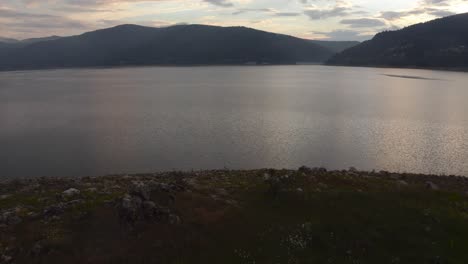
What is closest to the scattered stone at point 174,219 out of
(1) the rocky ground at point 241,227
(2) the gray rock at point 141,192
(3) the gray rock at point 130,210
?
(1) the rocky ground at point 241,227

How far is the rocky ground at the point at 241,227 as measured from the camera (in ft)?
49.5

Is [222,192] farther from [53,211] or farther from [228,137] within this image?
[228,137]

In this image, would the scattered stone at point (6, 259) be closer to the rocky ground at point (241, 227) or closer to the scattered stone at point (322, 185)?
the rocky ground at point (241, 227)

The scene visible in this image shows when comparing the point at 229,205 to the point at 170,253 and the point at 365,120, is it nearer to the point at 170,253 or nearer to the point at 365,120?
the point at 170,253

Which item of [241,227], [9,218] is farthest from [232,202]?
[9,218]

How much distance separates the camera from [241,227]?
671 inches

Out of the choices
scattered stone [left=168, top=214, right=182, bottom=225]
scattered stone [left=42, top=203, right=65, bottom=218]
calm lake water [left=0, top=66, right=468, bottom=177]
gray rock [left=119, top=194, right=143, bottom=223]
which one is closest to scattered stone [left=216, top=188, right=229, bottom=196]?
scattered stone [left=168, top=214, right=182, bottom=225]

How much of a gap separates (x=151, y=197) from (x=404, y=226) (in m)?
12.7

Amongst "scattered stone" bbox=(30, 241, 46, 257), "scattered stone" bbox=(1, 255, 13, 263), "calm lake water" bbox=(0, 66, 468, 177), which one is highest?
"scattered stone" bbox=(30, 241, 46, 257)

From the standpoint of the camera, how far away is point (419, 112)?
7762cm

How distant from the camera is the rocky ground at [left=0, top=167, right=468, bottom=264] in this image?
15086 mm

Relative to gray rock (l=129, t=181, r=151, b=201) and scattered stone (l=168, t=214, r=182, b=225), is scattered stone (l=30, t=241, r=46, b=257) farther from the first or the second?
scattered stone (l=168, t=214, r=182, b=225)

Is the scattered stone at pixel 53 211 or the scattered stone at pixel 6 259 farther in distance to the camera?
the scattered stone at pixel 53 211

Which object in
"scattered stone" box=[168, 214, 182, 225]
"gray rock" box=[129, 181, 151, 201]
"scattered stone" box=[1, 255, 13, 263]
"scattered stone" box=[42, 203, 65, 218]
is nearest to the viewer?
"scattered stone" box=[1, 255, 13, 263]
